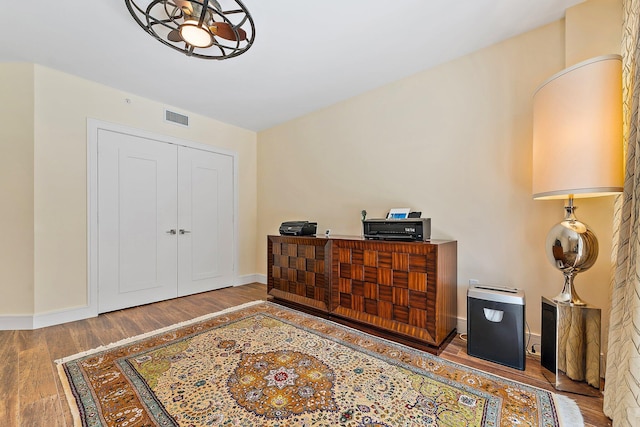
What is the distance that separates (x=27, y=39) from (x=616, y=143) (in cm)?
428

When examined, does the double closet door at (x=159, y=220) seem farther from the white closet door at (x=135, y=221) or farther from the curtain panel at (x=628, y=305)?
the curtain panel at (x=628, y=305)

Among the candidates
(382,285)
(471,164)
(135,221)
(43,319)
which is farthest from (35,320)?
(471,164)

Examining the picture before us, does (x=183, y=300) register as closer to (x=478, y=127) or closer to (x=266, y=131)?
(x=266, y=131)

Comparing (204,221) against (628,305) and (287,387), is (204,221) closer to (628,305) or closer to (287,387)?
(287,387)

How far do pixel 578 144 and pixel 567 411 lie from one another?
1436 millimetres

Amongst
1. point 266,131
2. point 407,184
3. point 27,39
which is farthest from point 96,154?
point 407,184

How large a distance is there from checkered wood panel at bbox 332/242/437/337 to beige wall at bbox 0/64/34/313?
10.00 feet

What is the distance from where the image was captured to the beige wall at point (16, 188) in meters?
2.64

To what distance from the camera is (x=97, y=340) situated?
2.34 meters

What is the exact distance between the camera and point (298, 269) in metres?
3.12

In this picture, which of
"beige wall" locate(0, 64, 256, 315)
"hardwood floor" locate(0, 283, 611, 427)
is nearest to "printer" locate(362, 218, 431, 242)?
"hardwood floor" locate(0, 283, 611, 427)

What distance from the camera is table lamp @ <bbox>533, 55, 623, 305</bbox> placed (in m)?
1.44

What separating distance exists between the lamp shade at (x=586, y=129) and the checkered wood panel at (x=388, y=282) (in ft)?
3.03

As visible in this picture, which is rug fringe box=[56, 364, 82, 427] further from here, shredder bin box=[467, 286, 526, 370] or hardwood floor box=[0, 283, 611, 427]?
shredder bin box=[467, 286, 526, 370]
